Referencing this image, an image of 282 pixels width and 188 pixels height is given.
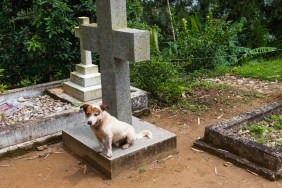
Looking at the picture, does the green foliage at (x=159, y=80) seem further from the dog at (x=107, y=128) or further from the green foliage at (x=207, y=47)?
the dog at (x=107, y=128)

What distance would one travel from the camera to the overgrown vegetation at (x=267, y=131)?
16.7ft

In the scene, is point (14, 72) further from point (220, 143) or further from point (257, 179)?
point (257, 179)

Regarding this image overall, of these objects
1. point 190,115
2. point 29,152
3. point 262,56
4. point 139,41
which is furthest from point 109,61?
point 262,56

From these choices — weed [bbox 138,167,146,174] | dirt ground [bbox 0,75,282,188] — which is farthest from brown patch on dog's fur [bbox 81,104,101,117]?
weed [bbox 138,167,146,174]

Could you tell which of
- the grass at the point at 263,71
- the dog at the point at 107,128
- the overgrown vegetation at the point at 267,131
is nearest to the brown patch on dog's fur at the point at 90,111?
the dog at the point at 107,128

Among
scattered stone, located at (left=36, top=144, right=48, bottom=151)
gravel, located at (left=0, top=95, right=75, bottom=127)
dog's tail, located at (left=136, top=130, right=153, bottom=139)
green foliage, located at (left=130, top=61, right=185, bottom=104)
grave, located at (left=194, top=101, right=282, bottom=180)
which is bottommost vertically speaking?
scattered stone, located at (left=36, top=144, right=48, bottom=151)

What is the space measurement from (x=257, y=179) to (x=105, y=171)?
177cm

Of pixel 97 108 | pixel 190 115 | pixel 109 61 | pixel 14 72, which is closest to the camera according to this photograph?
pixel 97 108

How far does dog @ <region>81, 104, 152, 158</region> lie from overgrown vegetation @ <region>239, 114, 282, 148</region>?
5.25 ft

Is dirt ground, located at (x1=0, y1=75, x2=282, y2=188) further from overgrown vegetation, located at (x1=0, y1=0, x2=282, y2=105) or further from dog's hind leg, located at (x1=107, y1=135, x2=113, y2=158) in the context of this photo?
overgrown vegetation, located at (x1=0, y1=0, x2=282, y2=105)

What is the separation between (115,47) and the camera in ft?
15.8

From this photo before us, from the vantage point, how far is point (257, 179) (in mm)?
4566

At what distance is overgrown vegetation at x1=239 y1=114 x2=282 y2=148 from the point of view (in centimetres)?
509

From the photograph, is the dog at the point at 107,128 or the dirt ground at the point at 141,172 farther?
the dirt ground at the point at 141,172
